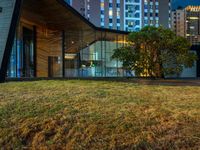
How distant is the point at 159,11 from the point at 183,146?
129466mm

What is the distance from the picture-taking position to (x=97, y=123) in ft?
22.3

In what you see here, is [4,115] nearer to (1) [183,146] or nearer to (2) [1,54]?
(1) [183,146]

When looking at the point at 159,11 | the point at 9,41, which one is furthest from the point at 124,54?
the point at 159,11

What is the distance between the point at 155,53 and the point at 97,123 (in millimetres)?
17508

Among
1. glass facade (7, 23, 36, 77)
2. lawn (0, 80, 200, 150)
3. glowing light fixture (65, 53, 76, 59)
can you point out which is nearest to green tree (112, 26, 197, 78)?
glass facade (7, 23, 36, 77)

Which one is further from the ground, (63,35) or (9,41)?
(63,35)

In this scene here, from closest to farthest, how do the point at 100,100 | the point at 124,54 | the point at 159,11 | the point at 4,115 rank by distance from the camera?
the point at 4,115
the point at 100,100
the point at 124,54
the point at 159,11

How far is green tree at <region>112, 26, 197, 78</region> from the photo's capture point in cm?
2283

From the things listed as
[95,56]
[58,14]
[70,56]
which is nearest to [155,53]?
[58,14]

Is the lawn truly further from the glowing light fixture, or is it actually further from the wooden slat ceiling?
the glowing light fixture

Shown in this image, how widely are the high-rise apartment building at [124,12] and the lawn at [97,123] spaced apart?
11364 centimetres

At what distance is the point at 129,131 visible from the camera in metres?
6.42

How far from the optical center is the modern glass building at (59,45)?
31391 millimetres

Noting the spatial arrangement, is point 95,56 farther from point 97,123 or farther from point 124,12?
point 124,12
